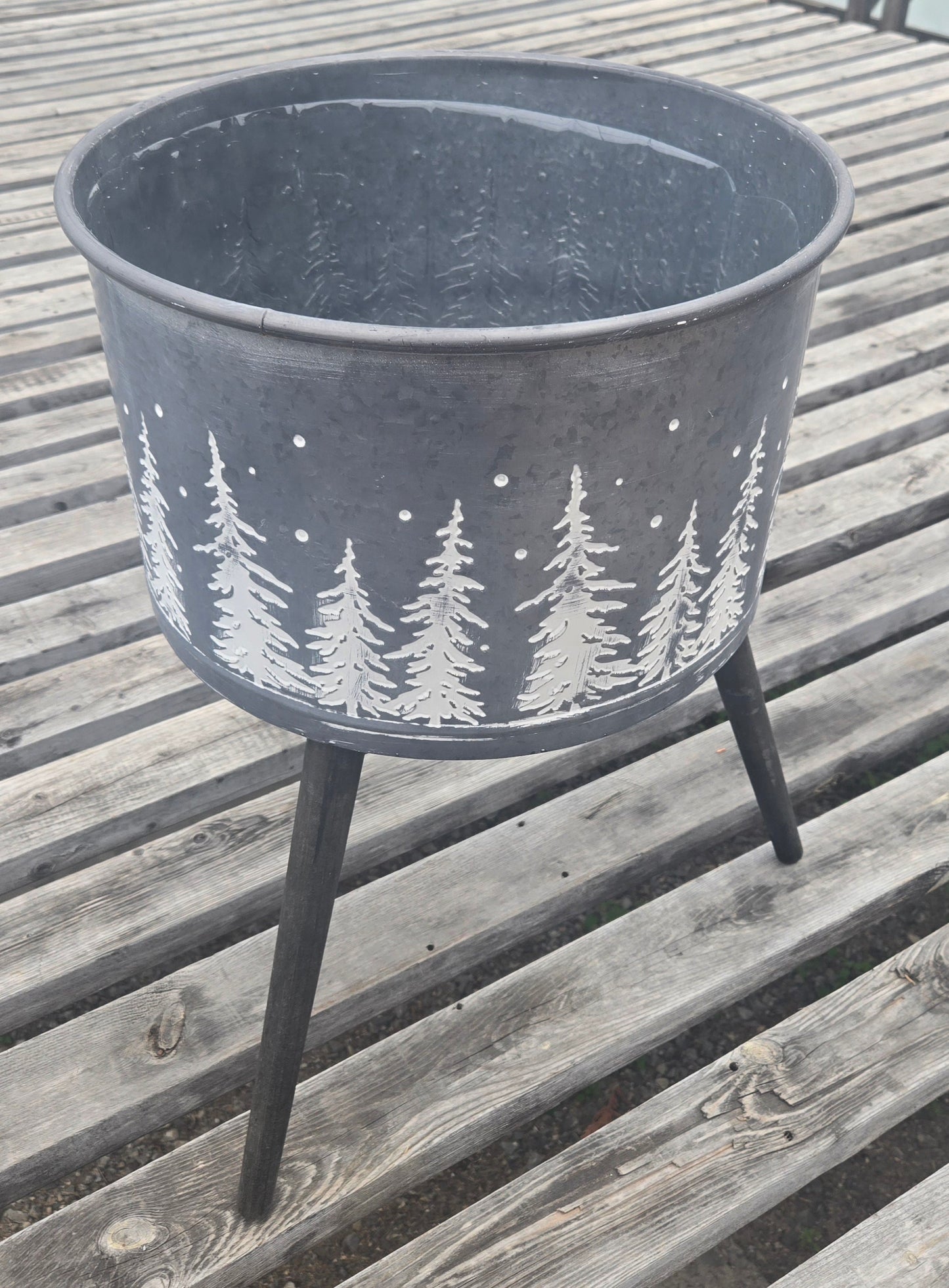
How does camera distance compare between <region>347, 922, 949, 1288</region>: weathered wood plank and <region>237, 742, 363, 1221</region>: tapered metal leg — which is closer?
<region>237, 742, 363, 1221</region>: tapered metal leg

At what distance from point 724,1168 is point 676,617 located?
624 millimetres

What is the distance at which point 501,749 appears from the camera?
3.07 feet

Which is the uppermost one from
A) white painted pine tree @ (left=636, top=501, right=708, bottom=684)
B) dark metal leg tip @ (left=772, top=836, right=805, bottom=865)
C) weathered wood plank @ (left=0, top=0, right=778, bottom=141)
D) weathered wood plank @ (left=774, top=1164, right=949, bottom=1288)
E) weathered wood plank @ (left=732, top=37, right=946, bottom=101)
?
white painted pine tree @ (left=636, top=501, right=708, bottom=684)

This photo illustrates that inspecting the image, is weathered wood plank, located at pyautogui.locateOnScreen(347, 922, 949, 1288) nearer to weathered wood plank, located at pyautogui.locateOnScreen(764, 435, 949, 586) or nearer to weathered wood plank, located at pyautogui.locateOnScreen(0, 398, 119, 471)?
weathered wood plank, located at pyautogui.locateOnScreen(764, 435, 949, 586)

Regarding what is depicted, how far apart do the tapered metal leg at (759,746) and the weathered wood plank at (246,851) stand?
20cm

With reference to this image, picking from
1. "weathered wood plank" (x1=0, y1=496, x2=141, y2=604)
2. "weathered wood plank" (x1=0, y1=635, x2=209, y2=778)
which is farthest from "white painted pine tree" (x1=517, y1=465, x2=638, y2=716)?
"weathered wood plank" (x1=0, y1=496, x2=141, y2=604)

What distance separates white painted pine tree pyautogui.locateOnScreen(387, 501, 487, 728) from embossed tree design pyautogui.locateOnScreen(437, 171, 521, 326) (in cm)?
68

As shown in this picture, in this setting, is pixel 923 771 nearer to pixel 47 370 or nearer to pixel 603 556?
pixel 603 556

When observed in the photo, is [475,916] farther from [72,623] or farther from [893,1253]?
[72,623]

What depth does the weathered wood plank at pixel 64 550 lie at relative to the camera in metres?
1.86

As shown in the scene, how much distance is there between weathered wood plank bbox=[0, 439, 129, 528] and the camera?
1.97 metres

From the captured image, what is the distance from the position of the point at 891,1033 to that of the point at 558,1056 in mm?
385

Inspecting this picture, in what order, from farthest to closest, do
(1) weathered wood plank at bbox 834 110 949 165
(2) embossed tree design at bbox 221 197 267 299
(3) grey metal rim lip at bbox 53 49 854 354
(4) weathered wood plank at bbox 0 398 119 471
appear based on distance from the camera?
1. (1) weathered wood plank at bbox 834 110 949 165
2. (4) weathered wood plank at bbox 0 398 119 471
3. (2) embossed tree design at bbox 221 197 267 299
4. (3) grey metal rim lip at bbox 53 49 854 354

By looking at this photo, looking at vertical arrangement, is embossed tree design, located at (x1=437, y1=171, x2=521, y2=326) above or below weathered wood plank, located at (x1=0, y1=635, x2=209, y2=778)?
above
